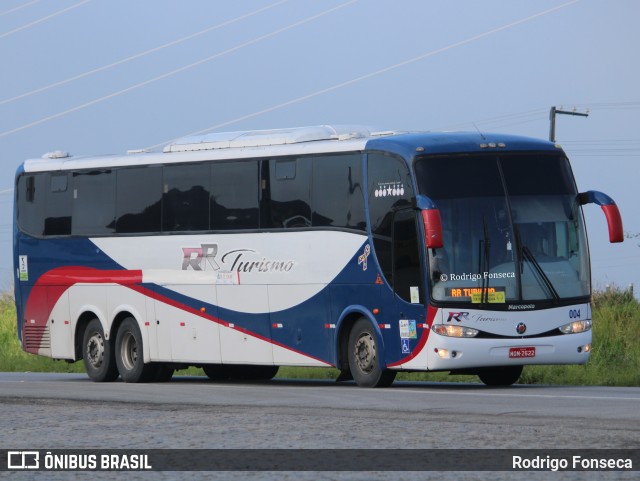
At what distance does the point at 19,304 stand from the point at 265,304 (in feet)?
Result: 21.8

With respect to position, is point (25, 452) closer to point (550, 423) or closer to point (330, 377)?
point (550, 423)

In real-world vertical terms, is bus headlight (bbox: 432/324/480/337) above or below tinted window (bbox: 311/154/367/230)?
below

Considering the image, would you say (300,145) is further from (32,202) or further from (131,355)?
(32,202)

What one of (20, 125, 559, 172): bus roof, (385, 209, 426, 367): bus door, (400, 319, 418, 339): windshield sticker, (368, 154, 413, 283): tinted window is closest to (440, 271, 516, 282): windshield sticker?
(385, 209, 426, 367): bus door

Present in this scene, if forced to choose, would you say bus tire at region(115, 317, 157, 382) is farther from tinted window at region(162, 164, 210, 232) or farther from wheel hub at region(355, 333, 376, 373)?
wheel hub at region(355, 333, 376, 373)

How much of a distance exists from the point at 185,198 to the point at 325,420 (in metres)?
10.6

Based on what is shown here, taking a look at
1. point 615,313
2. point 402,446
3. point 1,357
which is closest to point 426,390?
point 402,446

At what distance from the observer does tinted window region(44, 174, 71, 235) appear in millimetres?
28312

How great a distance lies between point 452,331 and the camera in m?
21.9

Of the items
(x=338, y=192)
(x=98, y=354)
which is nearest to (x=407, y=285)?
(x=338, y=192)

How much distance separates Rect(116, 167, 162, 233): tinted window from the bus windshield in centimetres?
590

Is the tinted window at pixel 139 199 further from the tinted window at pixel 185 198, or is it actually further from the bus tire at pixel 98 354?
the bus tire at pixel 98 354

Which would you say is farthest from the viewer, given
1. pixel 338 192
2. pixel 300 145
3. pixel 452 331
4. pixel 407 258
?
pixel 300 145

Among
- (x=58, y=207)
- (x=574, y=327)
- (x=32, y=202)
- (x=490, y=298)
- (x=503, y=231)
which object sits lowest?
(x=574, y=327)
